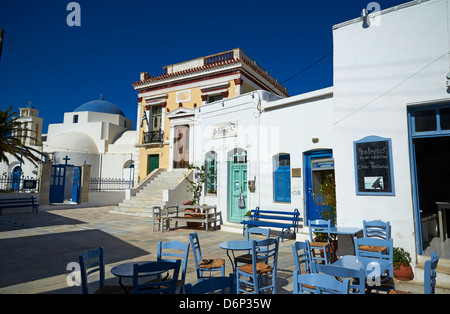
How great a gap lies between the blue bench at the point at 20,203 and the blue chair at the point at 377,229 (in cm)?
1469

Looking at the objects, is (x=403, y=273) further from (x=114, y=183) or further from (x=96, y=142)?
(x=96, y=142)

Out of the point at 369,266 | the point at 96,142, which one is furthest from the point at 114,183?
the point at 369,266

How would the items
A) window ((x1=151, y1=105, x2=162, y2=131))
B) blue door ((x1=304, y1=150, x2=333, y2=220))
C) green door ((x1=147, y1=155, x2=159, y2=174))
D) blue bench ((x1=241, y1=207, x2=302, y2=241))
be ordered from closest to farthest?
blue bench ((x1=241, y1=207, x2=302, y2=241)) < blue door ((x1=304, y1=150, x2=333, y2=220)) < green door ((x1=147, y1=155, x2=159, y2=174)) < window ((x1=151, y1=105, x2=162, y2=131))

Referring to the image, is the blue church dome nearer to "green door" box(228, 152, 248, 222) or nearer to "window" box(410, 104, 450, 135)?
"green door" box(228, 152, 248, 222)

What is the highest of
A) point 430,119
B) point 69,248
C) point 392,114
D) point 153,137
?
point 153,137

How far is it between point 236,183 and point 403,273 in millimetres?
6547

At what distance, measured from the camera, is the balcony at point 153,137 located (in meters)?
17.5

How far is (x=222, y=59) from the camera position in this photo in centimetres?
1631

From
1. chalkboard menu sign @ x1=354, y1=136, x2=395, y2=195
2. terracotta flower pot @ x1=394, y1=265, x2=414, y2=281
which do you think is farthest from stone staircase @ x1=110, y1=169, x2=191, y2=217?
terracotta flower pot @ x1=394, y1=265, x2=414, y2=281

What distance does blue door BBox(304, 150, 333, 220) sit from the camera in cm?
829

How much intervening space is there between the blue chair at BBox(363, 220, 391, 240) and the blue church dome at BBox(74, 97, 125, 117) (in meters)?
32.8

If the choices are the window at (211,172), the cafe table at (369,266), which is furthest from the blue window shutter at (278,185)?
the cafe table at (369,266)

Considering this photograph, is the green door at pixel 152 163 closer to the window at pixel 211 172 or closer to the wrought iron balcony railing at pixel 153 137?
the wrought iron balcony railing at pixel 153 137

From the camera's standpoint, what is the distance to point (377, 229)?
5469mm
